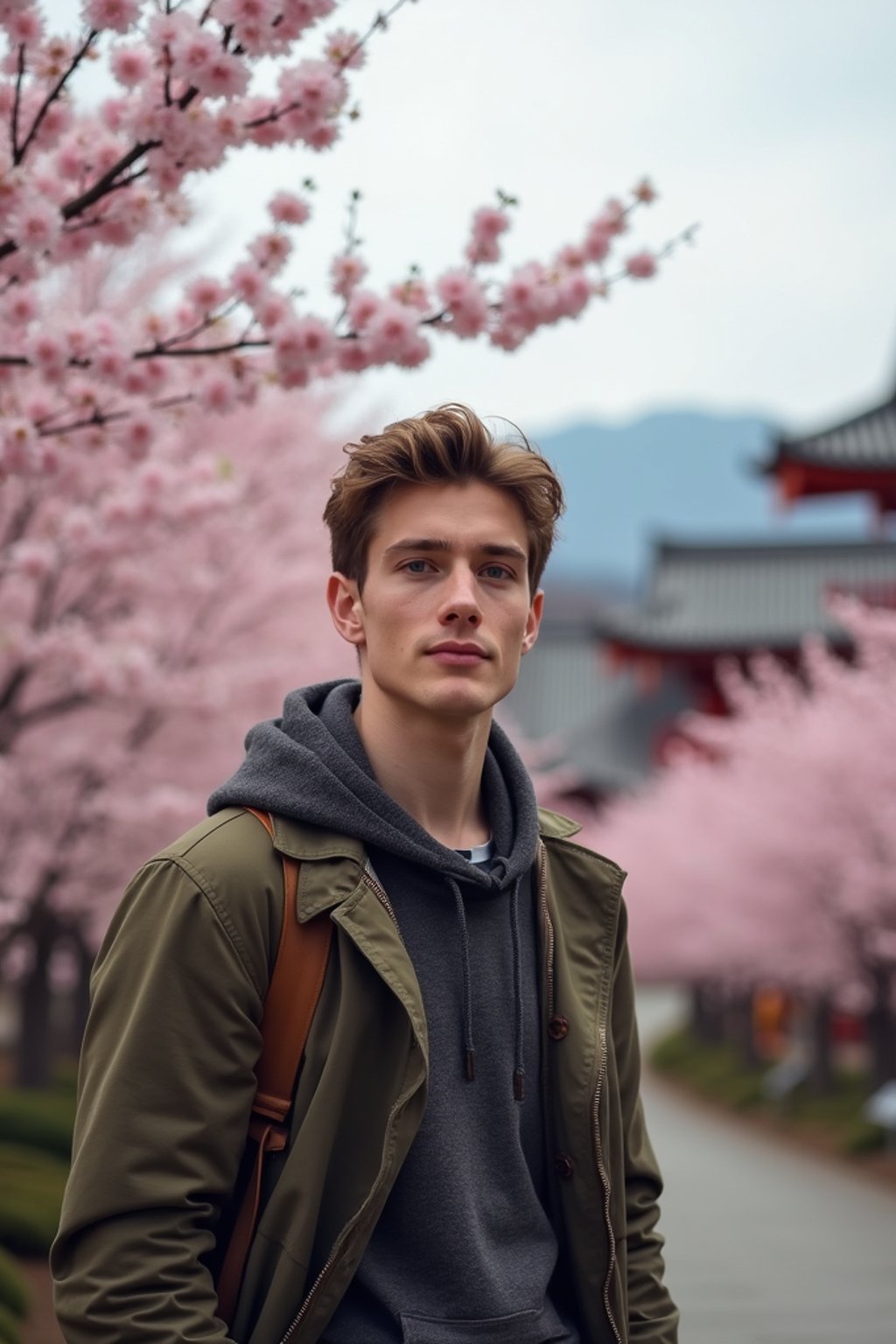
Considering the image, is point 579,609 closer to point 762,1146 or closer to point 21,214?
point 762,1146

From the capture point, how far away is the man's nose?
226 cm

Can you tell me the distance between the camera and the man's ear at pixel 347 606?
243 cm

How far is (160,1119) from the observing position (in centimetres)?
197

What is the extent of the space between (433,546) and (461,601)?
0.10m

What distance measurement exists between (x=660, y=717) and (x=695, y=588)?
9662 millimetres

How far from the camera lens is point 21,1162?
8586 mm

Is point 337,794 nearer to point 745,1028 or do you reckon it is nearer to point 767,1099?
point 767,1099

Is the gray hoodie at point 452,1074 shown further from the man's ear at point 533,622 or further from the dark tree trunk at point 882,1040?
the dark tree trunk at point 882,1040

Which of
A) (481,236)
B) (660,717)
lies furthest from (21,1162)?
(660,717)

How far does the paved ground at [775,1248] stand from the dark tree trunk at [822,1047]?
2.68m

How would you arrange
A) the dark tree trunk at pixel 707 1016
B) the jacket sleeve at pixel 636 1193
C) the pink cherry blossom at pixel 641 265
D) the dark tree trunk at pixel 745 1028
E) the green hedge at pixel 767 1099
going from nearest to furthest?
1. the jacket sleeve at pixel 636 1193
2. the pink cherry blossom at pixel 641 265
3. the green hedge at pixel 767 1099
4. the dark tree trunk at pixel 745 1028
5. the dark tree trunk at pixel 707 1016

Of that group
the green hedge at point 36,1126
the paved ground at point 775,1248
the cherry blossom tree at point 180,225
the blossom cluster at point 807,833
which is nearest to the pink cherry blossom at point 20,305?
the cherry blossom tree at point 180,225

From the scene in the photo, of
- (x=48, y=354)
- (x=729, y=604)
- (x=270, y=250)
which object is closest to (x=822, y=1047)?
(x=729, y=604)

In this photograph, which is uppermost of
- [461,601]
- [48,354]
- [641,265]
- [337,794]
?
[641,265]
